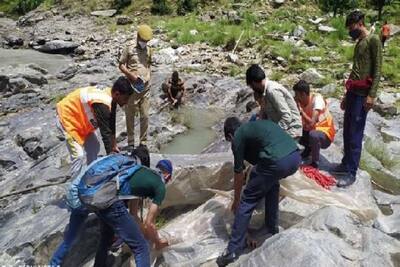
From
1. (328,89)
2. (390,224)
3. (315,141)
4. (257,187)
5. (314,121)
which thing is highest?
(257,187)

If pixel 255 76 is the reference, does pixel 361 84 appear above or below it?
below

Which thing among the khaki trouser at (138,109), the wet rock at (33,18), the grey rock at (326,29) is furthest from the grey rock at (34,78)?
the wet rock at (33,18)

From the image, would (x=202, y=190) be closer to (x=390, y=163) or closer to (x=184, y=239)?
(x=184, y=239)

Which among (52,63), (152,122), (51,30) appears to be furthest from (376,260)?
(51,30)

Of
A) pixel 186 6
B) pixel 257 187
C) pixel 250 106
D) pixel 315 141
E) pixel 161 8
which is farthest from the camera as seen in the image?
pixel 161 8

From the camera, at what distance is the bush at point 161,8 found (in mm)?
24031

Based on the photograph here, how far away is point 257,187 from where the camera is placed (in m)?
4.06

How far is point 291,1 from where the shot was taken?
22.9 meters

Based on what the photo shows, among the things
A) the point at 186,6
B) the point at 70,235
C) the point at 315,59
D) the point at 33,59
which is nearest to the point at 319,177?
the point at 70,235

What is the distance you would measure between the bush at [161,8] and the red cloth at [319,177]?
19.8 m

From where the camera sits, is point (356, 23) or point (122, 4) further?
point (122, 4)

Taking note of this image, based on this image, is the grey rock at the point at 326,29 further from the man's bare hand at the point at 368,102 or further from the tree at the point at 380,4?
the man's bare hand at the point at 368,102

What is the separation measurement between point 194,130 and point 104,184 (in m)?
5.60

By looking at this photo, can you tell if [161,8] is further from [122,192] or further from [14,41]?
[122,192]
